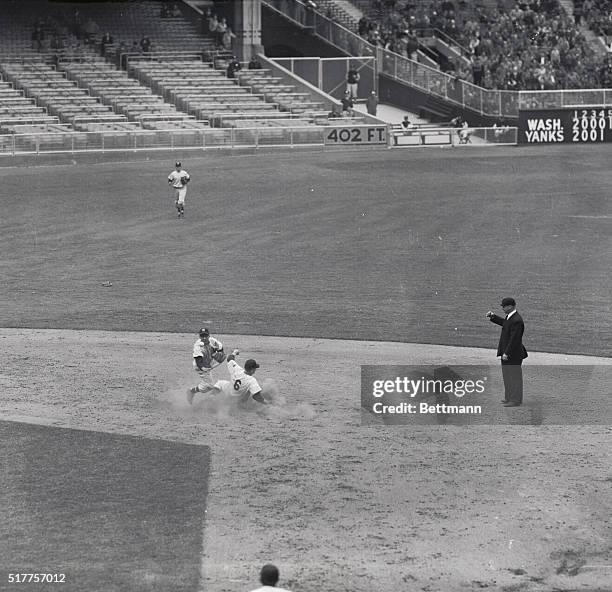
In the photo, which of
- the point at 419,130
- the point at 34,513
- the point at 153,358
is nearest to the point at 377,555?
the point at 34,513

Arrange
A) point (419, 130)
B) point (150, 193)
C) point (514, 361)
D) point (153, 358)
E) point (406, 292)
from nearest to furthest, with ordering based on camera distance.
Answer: point (514, 361) → point (153, 358) → point (406, 292) → point (150, 193) → point (419, 130)

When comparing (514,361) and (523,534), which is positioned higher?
(514,361)

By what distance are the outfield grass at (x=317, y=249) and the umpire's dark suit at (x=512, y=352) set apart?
4368 millimetres

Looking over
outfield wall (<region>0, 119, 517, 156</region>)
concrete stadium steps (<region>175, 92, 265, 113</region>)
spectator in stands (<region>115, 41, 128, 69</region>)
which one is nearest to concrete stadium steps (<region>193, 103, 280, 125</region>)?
concrete stadium steps (<region>175, 92, 265, 113</region>)

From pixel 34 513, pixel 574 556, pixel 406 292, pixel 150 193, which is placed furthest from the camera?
pixel 150 193

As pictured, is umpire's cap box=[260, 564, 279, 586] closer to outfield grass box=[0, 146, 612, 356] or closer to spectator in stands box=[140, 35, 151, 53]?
outfield grass box=[0, 146, 612, 356]

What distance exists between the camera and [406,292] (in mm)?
28328

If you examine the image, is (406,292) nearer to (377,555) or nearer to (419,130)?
(377,555)

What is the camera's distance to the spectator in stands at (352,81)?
208 ft

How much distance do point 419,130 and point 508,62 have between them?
920 cm

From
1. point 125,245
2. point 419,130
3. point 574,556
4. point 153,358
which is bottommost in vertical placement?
point 574,556

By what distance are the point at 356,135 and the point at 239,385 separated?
3882 centimetres

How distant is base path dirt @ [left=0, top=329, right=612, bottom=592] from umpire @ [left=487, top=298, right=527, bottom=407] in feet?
2.00

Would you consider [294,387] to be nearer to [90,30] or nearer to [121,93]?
[121,93]
